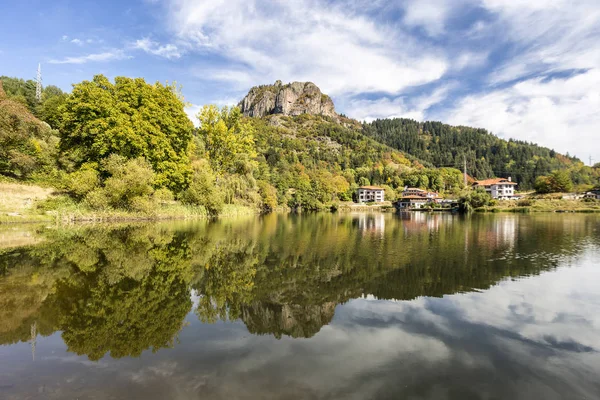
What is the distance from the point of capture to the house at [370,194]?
464 ft

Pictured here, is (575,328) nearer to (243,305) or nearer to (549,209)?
(243,305)

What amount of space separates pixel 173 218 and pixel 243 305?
36.1 metres

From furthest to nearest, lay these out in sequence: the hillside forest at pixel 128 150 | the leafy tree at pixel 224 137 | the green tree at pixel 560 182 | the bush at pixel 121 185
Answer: the green tree at pixel 560 182
the leafy tree at pixel 224 137
the hillside forest at pixel 128 150
the bush at pixel 121 185

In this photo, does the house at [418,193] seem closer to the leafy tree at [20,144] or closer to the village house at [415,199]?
the village house at [415,199]

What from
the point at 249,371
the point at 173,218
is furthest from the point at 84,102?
the point at 249,371

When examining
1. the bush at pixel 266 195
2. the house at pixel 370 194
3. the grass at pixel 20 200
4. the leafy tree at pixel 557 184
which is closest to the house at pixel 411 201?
the house at pixel 370 194

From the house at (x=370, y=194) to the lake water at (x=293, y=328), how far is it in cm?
12599

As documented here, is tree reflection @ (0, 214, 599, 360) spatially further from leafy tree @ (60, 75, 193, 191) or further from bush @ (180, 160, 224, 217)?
bush @ (180, 160, 224, 217)

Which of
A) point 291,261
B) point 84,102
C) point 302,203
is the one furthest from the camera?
point 302,203

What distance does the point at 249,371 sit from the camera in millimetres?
6102

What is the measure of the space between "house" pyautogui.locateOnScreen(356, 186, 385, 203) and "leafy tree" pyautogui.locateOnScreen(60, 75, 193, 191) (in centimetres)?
10717

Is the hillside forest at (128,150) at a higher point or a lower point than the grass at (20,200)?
higher

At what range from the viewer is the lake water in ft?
18.5

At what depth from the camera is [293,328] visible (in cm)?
832
